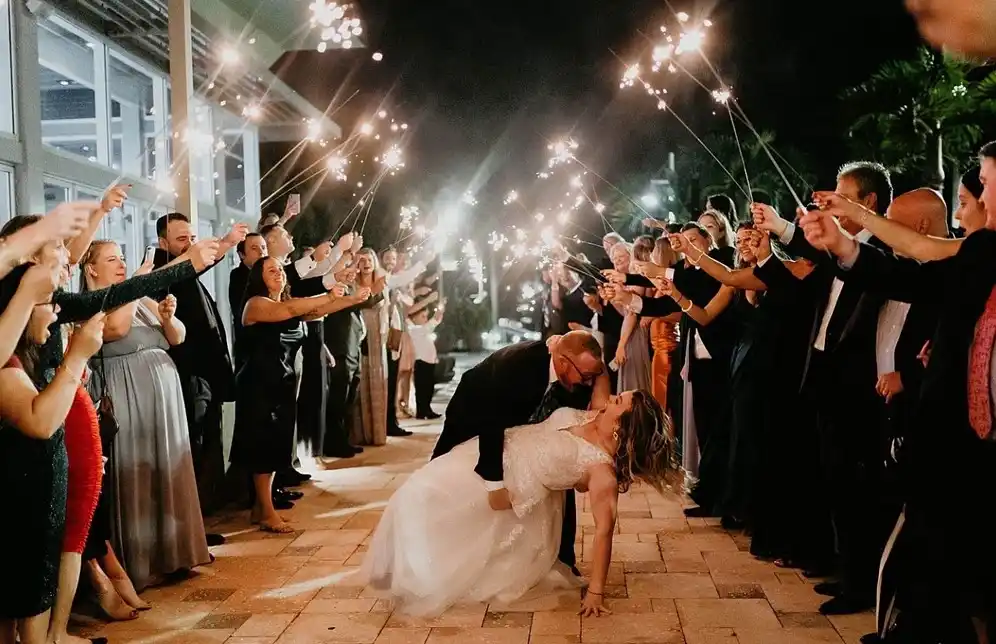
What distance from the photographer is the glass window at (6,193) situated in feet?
25.1

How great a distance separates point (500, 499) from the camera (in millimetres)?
4648

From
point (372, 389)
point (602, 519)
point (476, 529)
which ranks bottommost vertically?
point (476, 529)

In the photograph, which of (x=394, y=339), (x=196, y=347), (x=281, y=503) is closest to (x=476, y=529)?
(x=196, y=347)

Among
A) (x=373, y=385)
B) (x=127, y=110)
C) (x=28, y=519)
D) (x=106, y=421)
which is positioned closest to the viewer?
(x=28, y=519)

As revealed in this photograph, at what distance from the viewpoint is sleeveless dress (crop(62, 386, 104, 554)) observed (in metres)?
Answer: 3.91

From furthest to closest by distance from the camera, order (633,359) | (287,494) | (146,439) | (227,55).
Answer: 1. (227,55)
2. (633,359)
3. (287,494)
4. (146,439)

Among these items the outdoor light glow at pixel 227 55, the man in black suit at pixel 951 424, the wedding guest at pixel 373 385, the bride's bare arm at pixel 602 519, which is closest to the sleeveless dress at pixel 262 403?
the bride's bare arm at pixel 602 519

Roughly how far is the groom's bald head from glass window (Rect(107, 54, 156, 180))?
7.22m

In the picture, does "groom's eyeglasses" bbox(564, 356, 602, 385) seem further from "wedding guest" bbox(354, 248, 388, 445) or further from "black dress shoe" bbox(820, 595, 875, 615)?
"wedding guest" bbox(354, 248, 388, 445)

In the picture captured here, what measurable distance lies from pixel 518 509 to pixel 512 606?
0.50 metres

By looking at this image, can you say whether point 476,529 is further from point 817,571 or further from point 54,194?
point 54,194

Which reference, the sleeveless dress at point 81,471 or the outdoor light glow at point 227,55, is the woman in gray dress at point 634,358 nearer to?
the sleeveless dress at point 81,471

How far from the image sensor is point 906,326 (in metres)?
3.97

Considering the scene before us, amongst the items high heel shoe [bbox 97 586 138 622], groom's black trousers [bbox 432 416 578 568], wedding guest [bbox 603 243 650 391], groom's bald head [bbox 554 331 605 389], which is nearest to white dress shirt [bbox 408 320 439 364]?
wedding guest [bbox 603 243 650 391]
